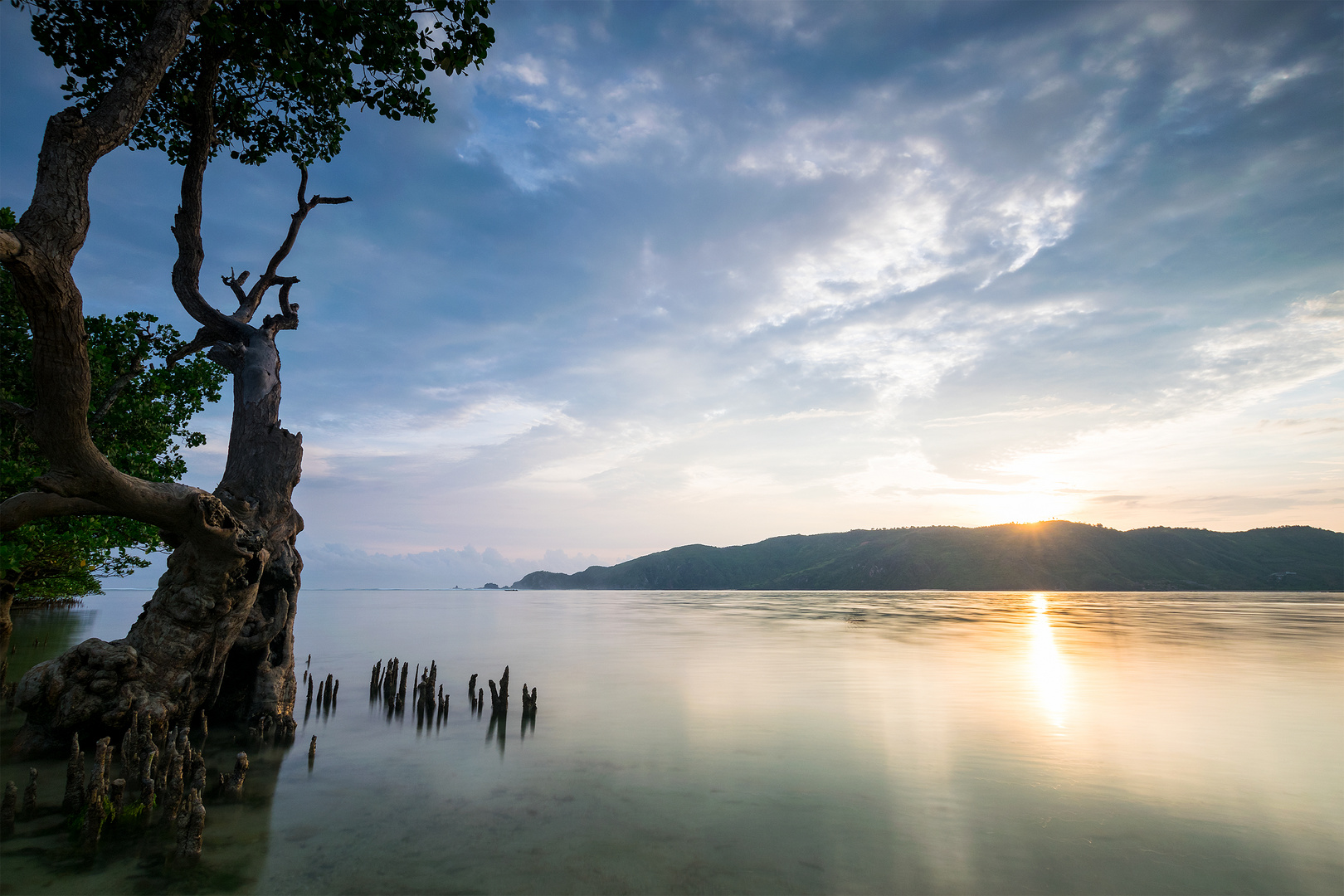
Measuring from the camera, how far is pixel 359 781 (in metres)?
13.4

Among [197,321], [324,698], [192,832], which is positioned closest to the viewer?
[192,832]

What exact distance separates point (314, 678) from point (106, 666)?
60.8 feet

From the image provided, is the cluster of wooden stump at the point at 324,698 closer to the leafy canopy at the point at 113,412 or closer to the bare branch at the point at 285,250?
the leafy canopy at the point at 113,412

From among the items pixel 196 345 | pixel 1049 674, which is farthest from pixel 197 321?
pixel 1049 674

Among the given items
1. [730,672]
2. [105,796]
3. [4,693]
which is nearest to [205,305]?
[105,796]

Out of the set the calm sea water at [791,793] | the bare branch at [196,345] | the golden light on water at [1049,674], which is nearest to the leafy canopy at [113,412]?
the bare branch at [196,345]

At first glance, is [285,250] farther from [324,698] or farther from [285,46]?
[324,698]

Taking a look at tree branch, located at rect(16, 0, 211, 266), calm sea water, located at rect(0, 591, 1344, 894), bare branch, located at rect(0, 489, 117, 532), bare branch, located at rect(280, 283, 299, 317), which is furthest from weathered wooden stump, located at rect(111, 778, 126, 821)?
bare branch, located at rect(280, 283, 299, 317)

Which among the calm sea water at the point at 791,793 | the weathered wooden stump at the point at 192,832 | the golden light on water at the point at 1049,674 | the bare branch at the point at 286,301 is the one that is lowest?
the golden light on water at the point at 1049,674

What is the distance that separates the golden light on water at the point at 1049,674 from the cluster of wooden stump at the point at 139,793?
2287 cm

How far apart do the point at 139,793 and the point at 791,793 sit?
41.3 feet

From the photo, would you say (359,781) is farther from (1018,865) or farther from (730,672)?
(730,672)

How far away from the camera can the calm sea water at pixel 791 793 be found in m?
9.04

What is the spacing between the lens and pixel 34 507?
905 cm
